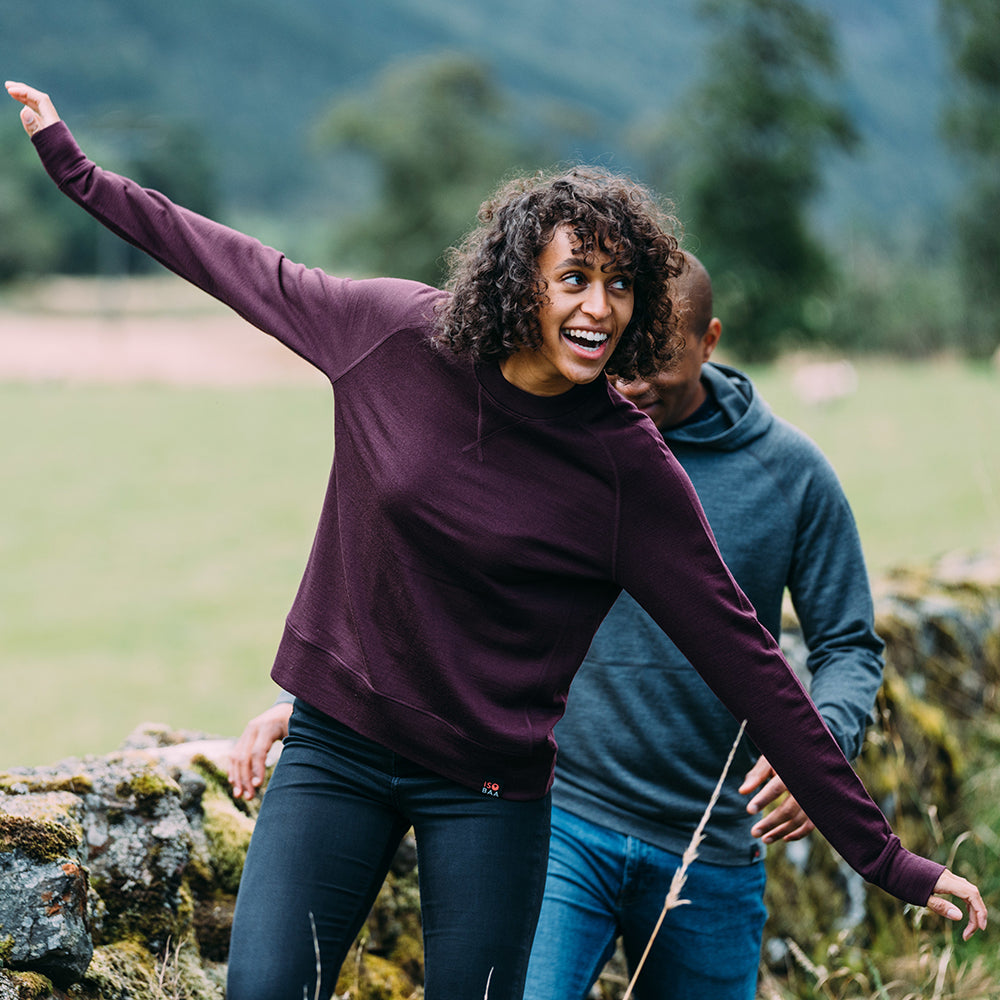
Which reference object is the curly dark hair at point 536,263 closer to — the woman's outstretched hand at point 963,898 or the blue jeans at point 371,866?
the blue jeans at point 371,866

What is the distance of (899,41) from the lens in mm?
159750

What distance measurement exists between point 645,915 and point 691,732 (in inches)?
16.0

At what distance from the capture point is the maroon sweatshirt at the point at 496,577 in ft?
7.06

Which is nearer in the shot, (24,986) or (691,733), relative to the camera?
(24,986)

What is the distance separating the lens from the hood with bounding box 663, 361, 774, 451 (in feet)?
9.68

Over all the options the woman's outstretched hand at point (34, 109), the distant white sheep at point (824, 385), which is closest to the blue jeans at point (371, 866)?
the woman's outstretched hand at point (34, 109)

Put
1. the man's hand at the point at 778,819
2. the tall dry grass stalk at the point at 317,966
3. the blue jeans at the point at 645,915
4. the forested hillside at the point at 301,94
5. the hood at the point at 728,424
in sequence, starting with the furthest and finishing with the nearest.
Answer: the forested hillside at the point at 301,94
the hood at the point at 728,424
the blue jeans at the point at 645,915
the man's hand at the point at 778,819
the tall dry grass stalk at the point at 317,966

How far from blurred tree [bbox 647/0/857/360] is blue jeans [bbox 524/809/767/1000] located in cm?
Answer: 4143

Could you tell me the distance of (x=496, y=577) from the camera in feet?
7.09

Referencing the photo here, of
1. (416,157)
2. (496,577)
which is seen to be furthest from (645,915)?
(416,157)

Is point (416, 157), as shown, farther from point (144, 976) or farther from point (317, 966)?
point (317, 966)

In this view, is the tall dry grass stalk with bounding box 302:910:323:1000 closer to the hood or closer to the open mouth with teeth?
the open mouth with teeth

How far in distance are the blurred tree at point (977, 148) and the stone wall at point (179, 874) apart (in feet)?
109

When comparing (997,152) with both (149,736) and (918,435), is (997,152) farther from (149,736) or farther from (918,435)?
(149,736)
